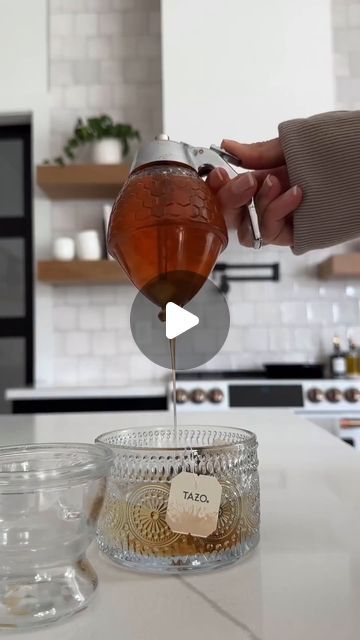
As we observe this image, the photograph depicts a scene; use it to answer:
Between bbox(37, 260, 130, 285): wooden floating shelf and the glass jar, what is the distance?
2214mm

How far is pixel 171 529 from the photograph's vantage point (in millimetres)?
459

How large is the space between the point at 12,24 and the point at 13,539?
3.13 m

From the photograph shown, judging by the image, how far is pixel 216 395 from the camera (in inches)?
91.0

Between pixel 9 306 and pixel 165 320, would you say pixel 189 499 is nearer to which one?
pixel 165 320

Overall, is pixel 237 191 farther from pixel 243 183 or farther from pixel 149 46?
pixel 149 46

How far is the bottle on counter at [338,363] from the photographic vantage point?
2.56m

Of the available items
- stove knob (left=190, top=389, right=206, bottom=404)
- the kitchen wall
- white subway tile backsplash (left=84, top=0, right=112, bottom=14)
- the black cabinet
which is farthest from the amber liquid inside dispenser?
white subway tile backsplash (left=84, top=0, right=112, bottom=14)

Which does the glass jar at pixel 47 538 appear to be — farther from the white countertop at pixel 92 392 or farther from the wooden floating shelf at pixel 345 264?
the wooden floating shelf at pixel 345 264

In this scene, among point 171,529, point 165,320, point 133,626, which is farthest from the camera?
point 165,320

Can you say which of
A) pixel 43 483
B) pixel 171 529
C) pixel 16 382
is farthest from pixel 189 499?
pixel 16 382

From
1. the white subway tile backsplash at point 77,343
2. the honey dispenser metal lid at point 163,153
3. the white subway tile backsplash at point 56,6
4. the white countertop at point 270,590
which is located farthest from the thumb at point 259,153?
the white subway tile backsplash at point 56,6

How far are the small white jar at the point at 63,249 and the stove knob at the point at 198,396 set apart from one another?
35.6 inches

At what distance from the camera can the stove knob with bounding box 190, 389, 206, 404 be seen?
2.30 meters

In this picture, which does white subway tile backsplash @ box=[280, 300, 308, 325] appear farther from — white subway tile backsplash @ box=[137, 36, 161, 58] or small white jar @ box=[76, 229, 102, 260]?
white subway tile backsplash @ box=[137, 36, 161, 58]
